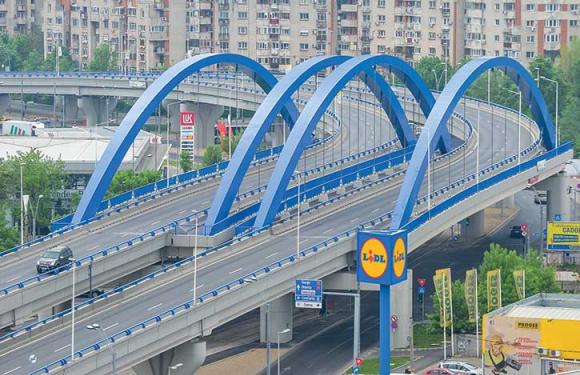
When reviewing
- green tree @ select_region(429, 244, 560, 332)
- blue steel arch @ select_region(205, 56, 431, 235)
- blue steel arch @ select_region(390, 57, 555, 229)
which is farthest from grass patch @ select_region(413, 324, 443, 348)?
blue steel arch @ select_region(205, 56, 431, 235)

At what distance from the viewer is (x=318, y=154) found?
173125 mm

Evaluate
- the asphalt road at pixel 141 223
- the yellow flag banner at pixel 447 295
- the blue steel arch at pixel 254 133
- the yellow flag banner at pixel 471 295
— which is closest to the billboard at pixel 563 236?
the asphalt road at pixel 141 223

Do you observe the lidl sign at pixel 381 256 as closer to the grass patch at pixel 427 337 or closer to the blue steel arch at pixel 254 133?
the grass patch at pixel 427 337

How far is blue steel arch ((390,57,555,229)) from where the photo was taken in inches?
5037

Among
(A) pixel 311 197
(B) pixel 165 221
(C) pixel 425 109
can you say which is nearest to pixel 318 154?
(C) pixel 425 109

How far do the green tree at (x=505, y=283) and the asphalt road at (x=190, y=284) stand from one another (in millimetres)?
10044

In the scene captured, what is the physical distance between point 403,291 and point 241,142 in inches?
704

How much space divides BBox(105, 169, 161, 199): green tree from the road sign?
57.8 meters

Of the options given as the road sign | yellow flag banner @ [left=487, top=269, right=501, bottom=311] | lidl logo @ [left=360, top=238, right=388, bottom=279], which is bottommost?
yellow flag banner @ [left=487, top=269, right=501, bottom=311]

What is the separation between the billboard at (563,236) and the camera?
479ft

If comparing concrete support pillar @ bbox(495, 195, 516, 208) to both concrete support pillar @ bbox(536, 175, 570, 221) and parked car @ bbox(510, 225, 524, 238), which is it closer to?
parked car @ bbox(510, 225, 524, 238)

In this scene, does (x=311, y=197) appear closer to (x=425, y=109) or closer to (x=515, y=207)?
(x=425, y=109)

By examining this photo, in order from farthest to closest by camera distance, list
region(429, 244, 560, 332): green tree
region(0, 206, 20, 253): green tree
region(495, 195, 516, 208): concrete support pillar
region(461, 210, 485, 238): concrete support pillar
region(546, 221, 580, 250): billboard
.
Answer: region(495, 195, 516, 208): concrete support pillar → region(461, 210, 485, 238): concrete support pillar → region(546, 221, 580, 250): billboard → region(0, 206, 20, 253): green tree → region(429, 244, 560, 332): green tree

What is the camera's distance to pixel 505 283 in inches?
4889
